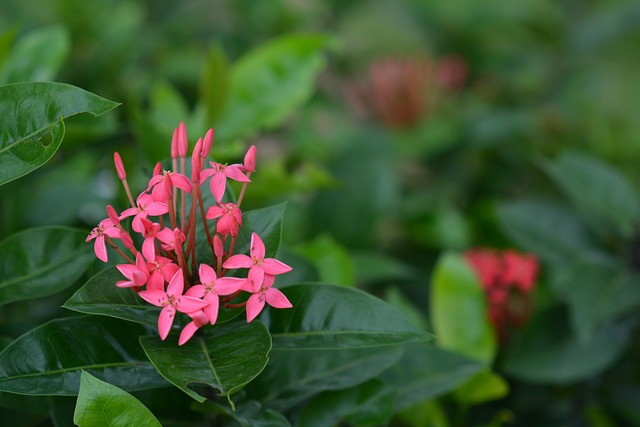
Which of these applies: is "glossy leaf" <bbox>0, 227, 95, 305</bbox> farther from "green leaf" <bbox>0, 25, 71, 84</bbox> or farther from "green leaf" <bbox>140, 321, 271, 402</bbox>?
"green leaf" <bbox>0, 25, 71, 84</bbox>

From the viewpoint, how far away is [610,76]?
203 centimetres

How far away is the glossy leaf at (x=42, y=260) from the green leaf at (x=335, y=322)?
0.15 m

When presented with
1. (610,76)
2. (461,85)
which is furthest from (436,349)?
(610,76)

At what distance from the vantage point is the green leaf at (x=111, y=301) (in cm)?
44

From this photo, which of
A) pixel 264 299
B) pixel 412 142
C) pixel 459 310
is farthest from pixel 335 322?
pixel 412 142

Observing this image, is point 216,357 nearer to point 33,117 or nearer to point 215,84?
point 33,117

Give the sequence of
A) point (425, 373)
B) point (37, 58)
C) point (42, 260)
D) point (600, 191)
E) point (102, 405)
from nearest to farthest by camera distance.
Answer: point (102, 405)
point (42, 260)
point (425, 373)
point (37, 58)
point (600, 191)

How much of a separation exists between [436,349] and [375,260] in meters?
0.28

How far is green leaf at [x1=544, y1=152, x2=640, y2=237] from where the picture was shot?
0.88 metres

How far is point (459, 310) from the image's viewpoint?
841 millimetres

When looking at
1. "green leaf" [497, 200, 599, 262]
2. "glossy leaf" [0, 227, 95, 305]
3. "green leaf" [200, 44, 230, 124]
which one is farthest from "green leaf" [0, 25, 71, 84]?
"green leaf" [497, 200, 599, 262]

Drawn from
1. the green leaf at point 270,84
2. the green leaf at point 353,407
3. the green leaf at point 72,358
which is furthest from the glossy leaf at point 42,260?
the green leaf at point 270,84

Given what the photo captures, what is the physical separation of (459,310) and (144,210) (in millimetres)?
478

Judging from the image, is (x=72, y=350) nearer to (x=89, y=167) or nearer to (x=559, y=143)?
(x=89, y=167)
